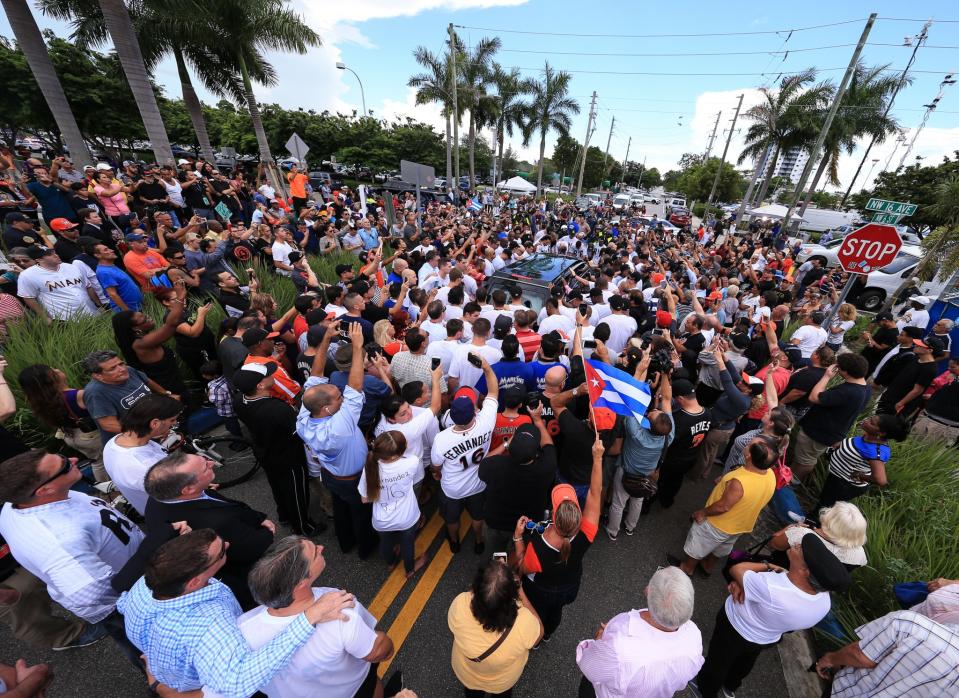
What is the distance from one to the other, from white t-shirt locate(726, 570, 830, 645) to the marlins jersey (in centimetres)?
401

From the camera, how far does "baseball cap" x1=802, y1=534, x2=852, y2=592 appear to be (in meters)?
2.13

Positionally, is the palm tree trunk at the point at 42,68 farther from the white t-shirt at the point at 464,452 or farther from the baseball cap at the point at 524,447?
the baseball cap at the point at 524,447

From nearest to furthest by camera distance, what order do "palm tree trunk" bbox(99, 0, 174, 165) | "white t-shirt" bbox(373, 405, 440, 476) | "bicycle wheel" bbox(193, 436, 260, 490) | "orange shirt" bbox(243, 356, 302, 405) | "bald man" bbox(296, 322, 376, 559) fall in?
"bald man" bbox(296, 322, 376, 559)
"white t-shirt" bbox(373, 405, 440, 476)
"orange shirt" bbox(243, 356, 302, 405)
"bicycle wheel" bbox(193, 436, 260, 490)
"palm tree trunk" bbox(99, 0, 174, 165)

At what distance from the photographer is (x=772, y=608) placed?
240 cm

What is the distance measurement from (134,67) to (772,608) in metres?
19.2

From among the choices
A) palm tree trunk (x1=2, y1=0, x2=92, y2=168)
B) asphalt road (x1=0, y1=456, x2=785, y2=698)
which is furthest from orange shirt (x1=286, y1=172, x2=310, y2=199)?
asphalt road (x1=0, y1=456, x2=785, y2=698)

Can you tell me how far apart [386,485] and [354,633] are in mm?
1187

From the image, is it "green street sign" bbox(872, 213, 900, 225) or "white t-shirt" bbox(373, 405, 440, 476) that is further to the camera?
"green street sign" bbox(872, 213, 900, 225)

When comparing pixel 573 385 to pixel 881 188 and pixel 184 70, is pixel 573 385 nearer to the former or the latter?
pixel 184 70

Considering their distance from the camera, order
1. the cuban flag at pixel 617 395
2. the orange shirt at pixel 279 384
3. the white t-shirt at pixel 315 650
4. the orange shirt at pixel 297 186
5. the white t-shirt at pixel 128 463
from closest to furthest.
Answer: the white t-shirt at pixel 315 650, the white t-shirt at pixel 128 463, the cuban flag at pixel 617 395, the orange shirt at pixel 279 384, the orange shirt at pixel 297 186

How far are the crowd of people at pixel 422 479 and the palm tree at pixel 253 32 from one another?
14300 mm

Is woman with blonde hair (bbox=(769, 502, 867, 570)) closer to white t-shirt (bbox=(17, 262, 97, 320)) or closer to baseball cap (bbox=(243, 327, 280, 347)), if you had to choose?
baseball cap (bbox=(243, 327, 280, 347))

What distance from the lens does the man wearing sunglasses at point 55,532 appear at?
219 centimetres

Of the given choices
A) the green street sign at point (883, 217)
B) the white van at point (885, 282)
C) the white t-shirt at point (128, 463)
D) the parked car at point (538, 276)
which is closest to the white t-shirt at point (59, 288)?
the white t-shirt at point (128, 463)
